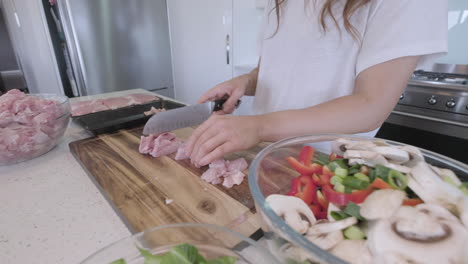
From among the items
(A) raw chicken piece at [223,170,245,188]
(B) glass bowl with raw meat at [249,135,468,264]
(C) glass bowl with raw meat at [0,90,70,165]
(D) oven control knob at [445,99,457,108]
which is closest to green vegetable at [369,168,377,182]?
(B) glass bowl with raw meat at [249,135,468,264]

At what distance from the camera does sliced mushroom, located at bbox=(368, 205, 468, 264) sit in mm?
234

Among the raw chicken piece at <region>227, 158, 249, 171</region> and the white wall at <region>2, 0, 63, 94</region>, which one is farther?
the white wall at <region>2, 0, 63, 94</region>

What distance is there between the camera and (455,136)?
1303 millimetres

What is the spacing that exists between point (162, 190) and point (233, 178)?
0.62 ft

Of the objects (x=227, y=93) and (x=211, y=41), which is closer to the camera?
(x=227, y=93)

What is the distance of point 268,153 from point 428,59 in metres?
0.51

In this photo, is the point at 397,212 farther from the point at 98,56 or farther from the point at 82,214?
the point at 98,56

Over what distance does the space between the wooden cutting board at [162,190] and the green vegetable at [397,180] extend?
6.9 inches

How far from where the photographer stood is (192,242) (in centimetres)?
39

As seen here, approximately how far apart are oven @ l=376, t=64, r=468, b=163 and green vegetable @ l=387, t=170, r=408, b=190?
1.32 metres

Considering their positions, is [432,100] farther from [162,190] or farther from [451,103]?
[162,190]

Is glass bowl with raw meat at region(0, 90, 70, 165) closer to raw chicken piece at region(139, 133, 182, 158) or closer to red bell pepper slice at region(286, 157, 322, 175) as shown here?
raw chicken piece at region(139, 133, 182, 158)

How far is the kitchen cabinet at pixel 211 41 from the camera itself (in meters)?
2.32

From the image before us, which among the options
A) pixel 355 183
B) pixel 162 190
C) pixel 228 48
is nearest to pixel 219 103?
pixel 162 190
